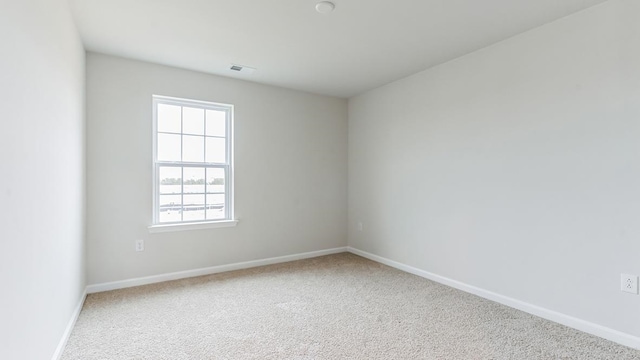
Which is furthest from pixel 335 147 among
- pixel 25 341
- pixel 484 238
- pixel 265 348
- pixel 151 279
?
pixel 25 341

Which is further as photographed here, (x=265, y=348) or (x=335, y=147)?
(x=335, y=147)

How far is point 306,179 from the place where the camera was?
4.58 meters

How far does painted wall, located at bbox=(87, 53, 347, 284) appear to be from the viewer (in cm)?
325

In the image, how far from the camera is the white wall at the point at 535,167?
2.25 m

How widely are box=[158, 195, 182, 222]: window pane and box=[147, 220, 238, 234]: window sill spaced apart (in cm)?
11

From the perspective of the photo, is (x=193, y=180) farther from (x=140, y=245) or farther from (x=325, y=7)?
(x=325, y=7)

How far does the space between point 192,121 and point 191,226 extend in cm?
121

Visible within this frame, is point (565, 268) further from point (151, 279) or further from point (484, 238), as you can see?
point (151, 279)

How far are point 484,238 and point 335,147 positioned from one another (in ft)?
7.94

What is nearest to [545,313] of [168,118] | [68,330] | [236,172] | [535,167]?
[535,167]

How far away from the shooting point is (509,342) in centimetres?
222

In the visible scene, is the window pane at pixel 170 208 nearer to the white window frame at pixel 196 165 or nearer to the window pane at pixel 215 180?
→ the white window frame at pixel 196 165

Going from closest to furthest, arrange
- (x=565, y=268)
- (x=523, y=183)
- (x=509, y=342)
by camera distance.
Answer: (x=509, y=342) → (x=565, y=268) → (x=523, y=183)

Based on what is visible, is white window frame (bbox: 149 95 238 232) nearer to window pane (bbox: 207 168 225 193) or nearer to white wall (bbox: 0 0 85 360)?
window pane (bbox: 207 168 225 193)
